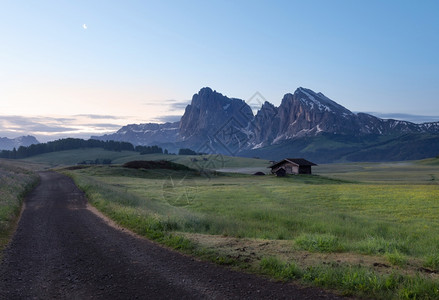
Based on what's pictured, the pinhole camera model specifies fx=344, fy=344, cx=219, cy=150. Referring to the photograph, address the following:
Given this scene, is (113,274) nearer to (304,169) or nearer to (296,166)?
(296,166)

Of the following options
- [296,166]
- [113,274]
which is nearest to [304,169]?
[296,166]

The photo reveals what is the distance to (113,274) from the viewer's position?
10.1 m

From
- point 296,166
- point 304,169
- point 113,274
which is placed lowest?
point 304,169

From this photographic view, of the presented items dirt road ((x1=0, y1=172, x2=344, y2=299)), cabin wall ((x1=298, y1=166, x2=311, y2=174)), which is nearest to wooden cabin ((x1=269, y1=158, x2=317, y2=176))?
cabin wall ((x1=298, y1=166, x2=311, y2=174))

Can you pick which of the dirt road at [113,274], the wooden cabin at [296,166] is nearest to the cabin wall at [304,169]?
→ the wooden cabin at [296,166]

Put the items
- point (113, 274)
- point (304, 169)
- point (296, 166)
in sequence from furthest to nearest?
point (304, 169) → point (296, 166) → point (113, 274)

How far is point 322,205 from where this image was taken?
3356 centimetres

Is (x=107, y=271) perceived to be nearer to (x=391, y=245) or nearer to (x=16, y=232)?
(x=16, y=232)

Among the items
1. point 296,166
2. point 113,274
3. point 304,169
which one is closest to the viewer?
point 113,274

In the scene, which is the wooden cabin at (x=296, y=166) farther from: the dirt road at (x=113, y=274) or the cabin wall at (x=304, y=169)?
the dirt road at (x=113, y=274)

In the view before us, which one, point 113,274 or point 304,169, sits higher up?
point 113,274

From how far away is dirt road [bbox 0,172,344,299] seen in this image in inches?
336

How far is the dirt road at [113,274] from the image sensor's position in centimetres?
852

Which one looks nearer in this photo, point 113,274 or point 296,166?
point 113,274
